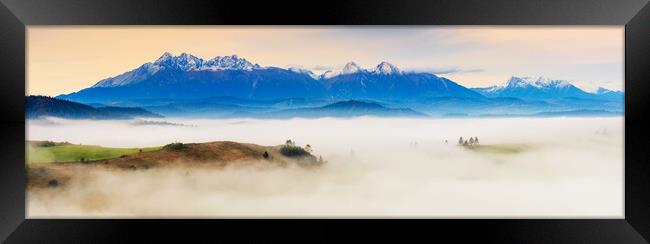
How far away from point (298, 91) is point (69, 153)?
195cm

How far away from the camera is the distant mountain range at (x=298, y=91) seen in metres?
4.83

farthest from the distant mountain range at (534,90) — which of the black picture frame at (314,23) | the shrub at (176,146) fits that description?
the shrub at (176,146)

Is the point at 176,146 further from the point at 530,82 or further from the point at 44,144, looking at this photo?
the point at 530,82

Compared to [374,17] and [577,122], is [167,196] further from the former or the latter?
[577,122]

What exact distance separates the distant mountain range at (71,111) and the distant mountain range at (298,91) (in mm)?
51

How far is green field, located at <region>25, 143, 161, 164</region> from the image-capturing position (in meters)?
4.72

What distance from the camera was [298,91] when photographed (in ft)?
16.1

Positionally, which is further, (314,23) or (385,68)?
(385,68)

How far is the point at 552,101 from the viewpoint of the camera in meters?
4.92

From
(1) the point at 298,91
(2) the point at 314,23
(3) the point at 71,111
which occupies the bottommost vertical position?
(3) the point at 71,111

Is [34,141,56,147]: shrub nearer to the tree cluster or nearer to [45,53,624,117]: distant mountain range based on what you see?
[45,53,624,117]: distant mountain range

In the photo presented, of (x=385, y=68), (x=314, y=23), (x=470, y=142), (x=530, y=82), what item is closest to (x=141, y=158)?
(x=314, y=23)

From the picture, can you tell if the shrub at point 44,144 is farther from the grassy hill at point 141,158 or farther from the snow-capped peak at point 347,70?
the snow-capped peak at point 347,70

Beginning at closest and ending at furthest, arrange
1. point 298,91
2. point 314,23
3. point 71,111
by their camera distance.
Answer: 1. point 314,23
2. point 71,111
3. point 298,91
